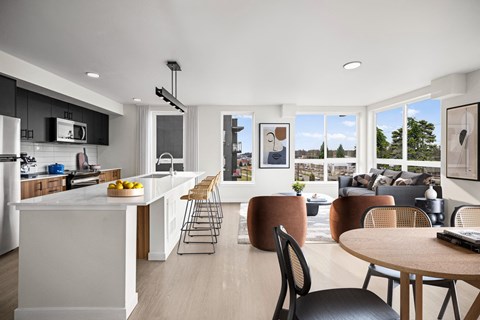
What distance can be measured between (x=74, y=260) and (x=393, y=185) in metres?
5.24

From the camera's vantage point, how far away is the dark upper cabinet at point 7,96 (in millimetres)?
3623

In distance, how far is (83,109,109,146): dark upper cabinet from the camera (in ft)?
21.0

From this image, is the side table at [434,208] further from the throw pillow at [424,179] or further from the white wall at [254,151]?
the white wall at [254,151]

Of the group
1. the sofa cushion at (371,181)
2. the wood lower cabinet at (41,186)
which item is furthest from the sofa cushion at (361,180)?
the wood lower cabinet at (41,186)

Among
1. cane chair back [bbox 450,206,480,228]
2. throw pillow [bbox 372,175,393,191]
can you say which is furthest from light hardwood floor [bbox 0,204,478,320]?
throw pillow [bbox 372,175,393,191]

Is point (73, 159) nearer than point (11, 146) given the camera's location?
No

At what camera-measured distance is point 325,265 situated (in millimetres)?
3428

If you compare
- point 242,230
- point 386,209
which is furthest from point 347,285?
point 242,230

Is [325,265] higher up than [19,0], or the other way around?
[19,0]

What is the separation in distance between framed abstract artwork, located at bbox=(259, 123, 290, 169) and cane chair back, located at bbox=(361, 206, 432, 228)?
5264 millimetres

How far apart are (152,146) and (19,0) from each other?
531 centimetres

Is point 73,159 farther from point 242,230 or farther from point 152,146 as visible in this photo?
point 242,230

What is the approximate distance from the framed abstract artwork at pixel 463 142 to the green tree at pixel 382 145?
2073 millimetres

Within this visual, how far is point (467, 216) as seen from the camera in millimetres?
2275
